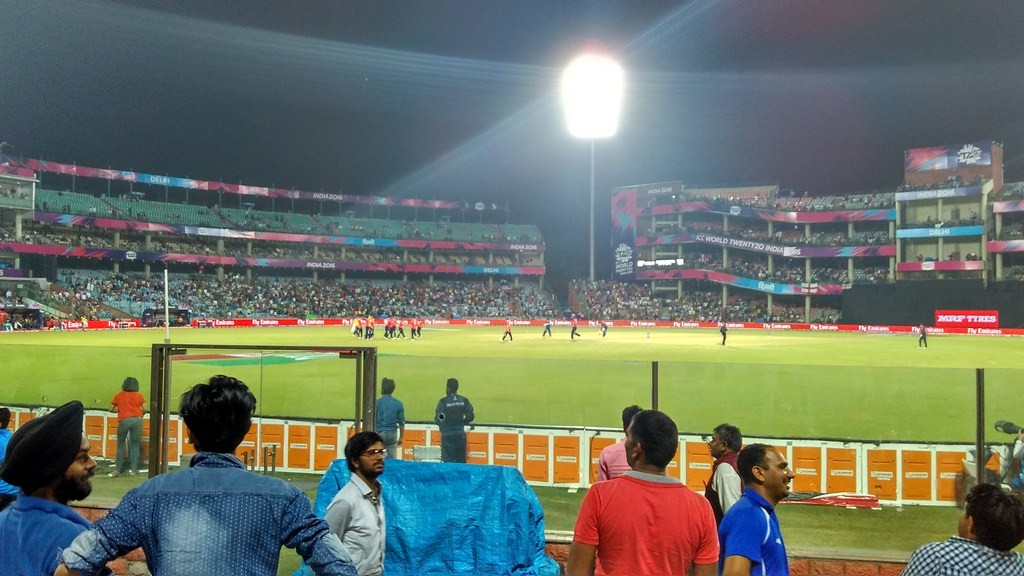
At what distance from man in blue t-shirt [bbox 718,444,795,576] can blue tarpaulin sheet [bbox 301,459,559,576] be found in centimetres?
348

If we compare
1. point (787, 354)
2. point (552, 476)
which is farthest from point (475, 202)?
point (552, 476)

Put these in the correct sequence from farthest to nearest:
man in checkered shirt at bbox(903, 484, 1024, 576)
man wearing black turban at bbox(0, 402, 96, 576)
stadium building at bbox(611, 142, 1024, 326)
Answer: stadium building at bbox(611, 142, 1024, 326)
man in checkered shirt at bbox(903, 484, 1024, 576)
man wearing black turban at bbox(0, 402, 96, 576)

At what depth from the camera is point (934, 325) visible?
58.3 meters

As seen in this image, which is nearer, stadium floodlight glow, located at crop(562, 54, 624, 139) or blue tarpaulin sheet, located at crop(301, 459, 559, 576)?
blue tarpaulin sheet, located at crop(301, 459, 559, 576)

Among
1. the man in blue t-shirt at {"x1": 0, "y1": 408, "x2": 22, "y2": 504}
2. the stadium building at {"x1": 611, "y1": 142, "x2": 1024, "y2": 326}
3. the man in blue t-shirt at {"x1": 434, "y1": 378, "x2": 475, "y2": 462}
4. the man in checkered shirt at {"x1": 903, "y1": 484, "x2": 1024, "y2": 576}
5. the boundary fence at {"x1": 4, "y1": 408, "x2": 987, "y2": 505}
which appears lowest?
the boundary fence at {"x1": 4, "y1": 408, "x2": 987, "y2": 505}

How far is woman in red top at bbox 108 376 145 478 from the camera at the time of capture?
9.72m

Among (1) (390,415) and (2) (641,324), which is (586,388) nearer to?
(1) (390,415)

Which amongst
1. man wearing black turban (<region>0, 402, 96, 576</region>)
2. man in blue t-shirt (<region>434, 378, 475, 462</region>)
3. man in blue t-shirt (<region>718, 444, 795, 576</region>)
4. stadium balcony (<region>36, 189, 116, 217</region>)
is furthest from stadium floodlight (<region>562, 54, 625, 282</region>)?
man wearing black turban (<region>0, 402, 96, 576</region>)

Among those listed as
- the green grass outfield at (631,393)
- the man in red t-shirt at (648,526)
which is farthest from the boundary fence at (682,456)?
the man in red t-shirt at (648,526)

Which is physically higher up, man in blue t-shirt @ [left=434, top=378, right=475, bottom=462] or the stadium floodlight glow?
the stadium floodlight glow

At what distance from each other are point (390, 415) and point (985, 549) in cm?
637

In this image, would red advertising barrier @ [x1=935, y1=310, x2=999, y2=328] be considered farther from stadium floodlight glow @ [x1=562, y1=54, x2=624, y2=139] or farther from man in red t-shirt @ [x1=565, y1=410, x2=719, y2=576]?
man in red t-shirt @ [x1=565, y1=410, x2=719, y2=576]

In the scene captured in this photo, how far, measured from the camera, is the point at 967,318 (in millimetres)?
57094

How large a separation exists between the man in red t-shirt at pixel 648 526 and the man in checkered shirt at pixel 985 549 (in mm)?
882
